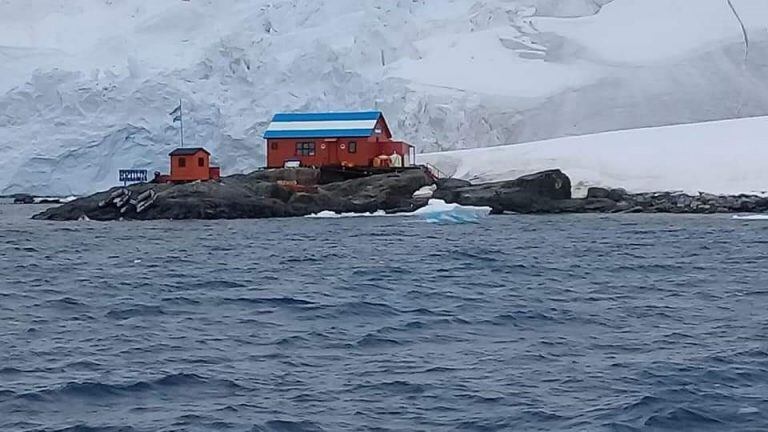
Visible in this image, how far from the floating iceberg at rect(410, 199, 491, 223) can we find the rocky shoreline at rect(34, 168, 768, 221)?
99cm

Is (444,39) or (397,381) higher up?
(444,39)

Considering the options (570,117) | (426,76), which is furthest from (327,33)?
(570,117)

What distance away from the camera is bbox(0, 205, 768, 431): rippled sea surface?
574cm

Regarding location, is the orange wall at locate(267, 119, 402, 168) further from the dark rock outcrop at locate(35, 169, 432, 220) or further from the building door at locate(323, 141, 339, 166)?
the dark rock outcrop at locate(35, 169, 432, 220)

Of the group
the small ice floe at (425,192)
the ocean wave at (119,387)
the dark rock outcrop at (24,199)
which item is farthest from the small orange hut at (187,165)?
the ocean wave at (119,387)

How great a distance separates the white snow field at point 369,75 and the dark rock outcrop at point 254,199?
924 centimetres

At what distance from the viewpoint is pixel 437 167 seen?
31000 mm

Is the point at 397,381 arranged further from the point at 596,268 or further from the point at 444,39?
the point at 444,39

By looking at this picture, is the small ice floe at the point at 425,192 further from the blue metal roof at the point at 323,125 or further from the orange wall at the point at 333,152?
the blue metal roof at the point at 323,125

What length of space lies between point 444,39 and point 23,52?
1606cm

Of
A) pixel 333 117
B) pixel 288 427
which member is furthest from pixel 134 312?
pixel 333 117

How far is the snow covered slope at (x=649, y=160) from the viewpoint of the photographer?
1016 inches

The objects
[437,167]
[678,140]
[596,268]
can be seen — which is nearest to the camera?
[596,268]

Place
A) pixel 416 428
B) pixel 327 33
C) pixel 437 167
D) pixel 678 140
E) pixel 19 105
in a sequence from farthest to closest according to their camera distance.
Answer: pixel 327 33 → pixel 19 105 → pixel 437 167 → pixel 678 140 → pixel 416 428
